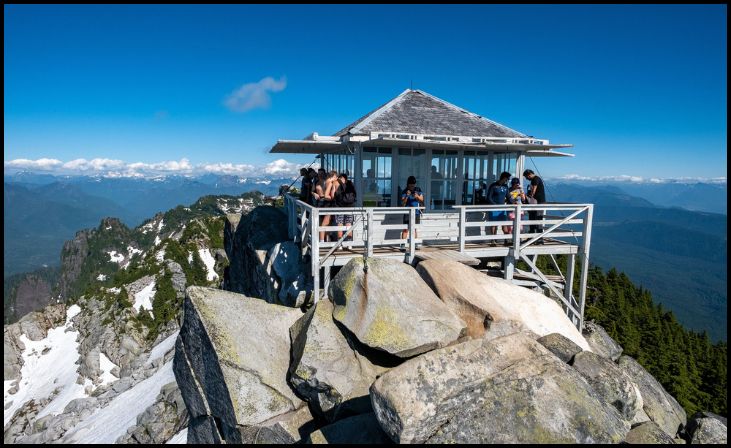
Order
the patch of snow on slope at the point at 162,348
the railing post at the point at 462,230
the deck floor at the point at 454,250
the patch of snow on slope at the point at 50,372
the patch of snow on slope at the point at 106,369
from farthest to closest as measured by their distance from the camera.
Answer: the patch of snow on slope at the point at 106,369 → the patch of snow on slope at the point at 50,372 → the patch of snow on slope at the point at 162,348 → the railing post at the point at 462,230 → the deck floor at the point at 454,250

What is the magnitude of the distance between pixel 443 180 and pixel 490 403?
12.3 metres

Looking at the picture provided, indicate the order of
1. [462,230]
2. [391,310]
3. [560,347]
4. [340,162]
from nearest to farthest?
1. [560,347]
2. [391,310]
3. [462,230]
4. [340,162]

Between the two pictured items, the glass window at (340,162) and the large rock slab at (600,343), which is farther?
the glass window at (340,162)

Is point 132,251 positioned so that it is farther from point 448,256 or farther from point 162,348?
point 448,256

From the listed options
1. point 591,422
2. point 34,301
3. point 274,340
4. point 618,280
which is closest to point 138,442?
point 274,340

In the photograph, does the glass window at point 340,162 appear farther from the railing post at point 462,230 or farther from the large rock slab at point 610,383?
the large rock slab at point 610,383

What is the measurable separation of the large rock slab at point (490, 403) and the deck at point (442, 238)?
19.3ft

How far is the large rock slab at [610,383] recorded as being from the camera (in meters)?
8.98

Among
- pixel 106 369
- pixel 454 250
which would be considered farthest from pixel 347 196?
pixel 106 369

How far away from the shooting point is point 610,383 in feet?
30.1

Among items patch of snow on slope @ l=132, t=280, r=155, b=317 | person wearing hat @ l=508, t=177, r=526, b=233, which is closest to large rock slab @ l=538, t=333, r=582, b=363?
person wearing hat @ l=508, t=177, r=526, b=233

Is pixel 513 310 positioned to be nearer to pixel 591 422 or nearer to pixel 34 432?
pixel 591 422

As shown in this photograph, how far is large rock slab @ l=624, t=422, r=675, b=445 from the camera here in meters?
7.64

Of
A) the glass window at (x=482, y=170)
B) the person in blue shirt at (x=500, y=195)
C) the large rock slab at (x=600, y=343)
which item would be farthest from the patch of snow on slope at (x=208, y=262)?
the large rock slab at (x=600, y=343)
